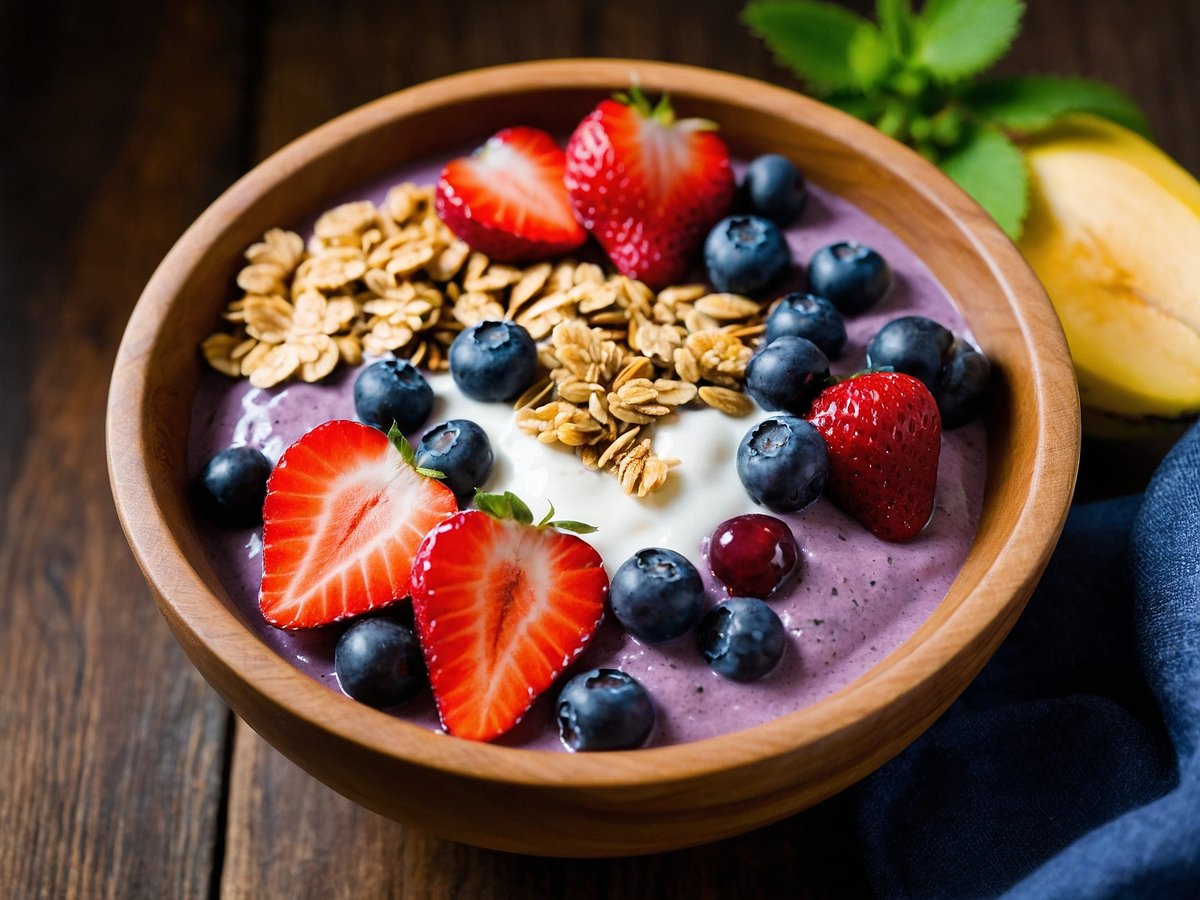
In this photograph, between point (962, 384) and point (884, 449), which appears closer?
point (884, 449)

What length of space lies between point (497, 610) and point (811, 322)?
0.46 metres

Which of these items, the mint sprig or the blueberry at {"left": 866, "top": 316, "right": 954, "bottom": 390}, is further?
the mint sprig

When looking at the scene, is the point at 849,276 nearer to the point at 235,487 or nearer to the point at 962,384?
the point at 962,384

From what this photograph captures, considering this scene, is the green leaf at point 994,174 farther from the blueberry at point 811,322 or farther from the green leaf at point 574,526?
the green leaf at point 574,526

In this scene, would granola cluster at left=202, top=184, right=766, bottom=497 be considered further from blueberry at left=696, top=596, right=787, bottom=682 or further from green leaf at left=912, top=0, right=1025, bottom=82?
green leaf at left=912, top=0, right=1025, bottom=82

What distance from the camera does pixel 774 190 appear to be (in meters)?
1.50

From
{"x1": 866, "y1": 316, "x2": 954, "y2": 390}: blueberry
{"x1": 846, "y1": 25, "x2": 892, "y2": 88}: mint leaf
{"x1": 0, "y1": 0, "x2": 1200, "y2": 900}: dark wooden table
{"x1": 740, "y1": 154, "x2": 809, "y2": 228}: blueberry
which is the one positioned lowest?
{"x1": 0, "y1": 0, "x2": 1200, "y2": 900}: dark wooden table

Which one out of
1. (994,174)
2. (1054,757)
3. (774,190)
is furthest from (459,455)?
(994,174)

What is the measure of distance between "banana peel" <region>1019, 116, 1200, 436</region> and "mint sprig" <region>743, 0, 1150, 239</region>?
3.1 inches

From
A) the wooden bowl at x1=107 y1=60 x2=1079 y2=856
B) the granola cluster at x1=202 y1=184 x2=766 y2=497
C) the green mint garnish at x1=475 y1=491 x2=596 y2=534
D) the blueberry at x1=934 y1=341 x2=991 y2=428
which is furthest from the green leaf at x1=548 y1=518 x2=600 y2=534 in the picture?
the blueberry at x1=934 y1=341 x2=991 y2=428

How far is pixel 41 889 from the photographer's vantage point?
55.1 inches

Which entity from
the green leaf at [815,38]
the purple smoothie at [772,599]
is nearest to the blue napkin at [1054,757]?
the purple smoothie at [772,599]

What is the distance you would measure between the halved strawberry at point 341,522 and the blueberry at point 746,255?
1.36 ft

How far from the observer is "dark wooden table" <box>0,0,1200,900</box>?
1390 millimetres
